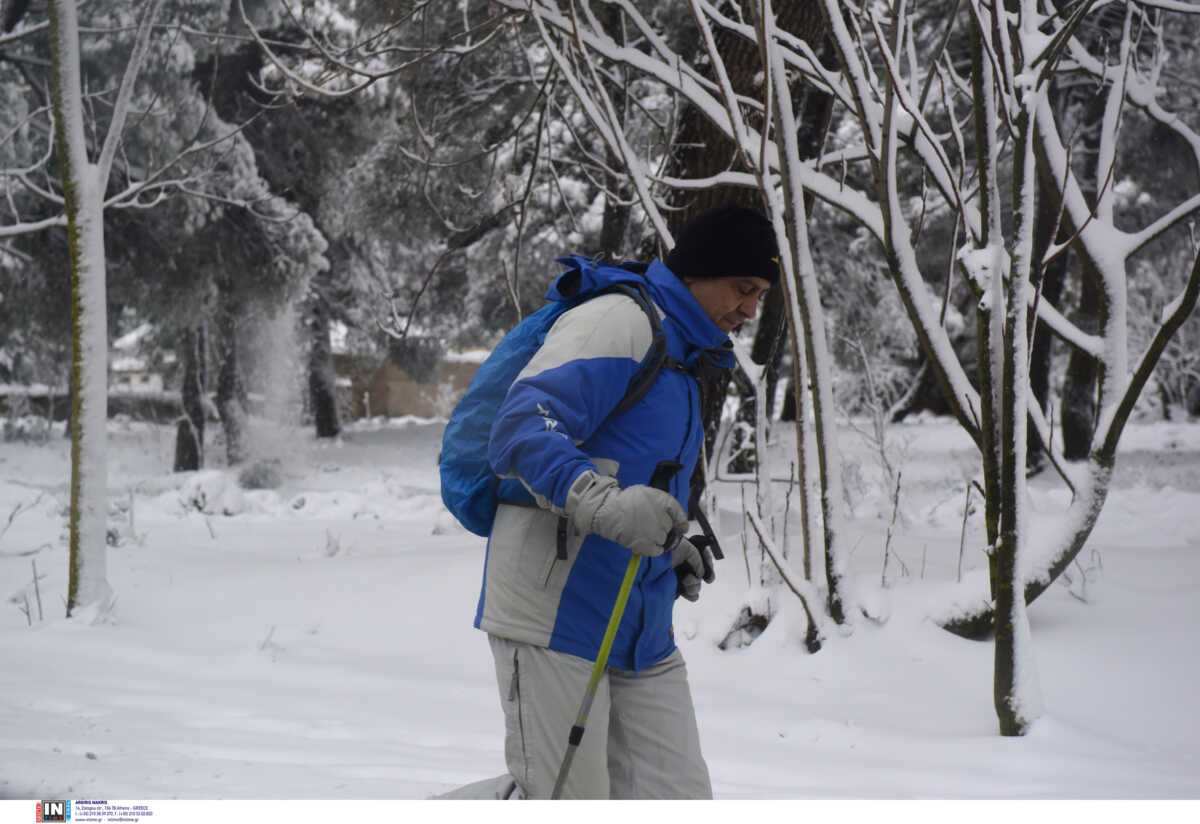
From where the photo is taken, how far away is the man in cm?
159

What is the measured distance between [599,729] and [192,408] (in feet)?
40.5

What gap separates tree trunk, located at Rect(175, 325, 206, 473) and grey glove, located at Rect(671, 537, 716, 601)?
11.7 meters

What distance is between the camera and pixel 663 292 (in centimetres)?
181

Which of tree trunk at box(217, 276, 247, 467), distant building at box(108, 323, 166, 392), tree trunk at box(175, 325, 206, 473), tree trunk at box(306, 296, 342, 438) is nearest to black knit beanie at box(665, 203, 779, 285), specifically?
tree trunk at box(175, 325, 206, 473)

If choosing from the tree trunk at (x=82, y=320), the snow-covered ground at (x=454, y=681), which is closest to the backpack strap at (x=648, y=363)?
the snow-covered ground at (x=454, y=681)

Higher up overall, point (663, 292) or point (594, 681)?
point (663, 292)

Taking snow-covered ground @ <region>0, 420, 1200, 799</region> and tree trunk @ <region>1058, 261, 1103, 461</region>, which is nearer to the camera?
snow-covered ground @ <region>0, 420, 1200, 799</region>

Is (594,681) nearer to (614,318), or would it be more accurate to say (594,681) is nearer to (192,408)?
(614,318)

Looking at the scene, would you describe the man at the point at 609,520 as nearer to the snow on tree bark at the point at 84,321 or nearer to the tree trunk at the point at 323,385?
the snow on tree bark at the point at 84,321

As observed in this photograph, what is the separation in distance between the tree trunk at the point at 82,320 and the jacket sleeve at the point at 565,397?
137 inches

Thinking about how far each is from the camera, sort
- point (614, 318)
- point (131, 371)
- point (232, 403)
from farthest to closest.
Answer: point (131, 371) → point (232, 403) → point (614, 318)

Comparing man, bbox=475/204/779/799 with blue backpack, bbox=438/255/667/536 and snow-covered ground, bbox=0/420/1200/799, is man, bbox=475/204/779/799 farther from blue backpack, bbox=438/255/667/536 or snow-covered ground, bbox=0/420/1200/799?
snow-covered ground, bbox=0/420/1200/799

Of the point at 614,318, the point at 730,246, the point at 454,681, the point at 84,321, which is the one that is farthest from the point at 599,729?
the point at 84,321
